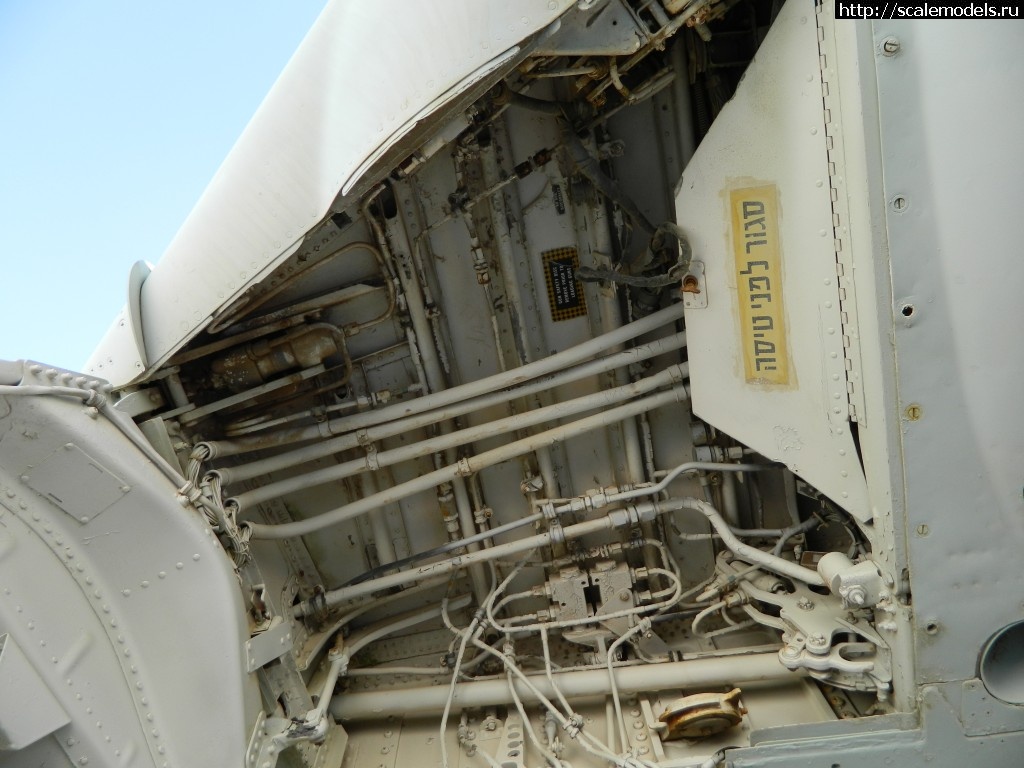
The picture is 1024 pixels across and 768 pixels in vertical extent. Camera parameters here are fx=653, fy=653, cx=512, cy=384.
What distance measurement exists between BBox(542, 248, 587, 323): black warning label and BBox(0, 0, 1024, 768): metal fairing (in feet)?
0.05

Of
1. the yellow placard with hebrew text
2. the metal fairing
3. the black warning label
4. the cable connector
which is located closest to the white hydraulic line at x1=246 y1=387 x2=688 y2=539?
the metal fairing

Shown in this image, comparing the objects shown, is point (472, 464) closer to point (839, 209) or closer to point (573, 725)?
point (573, 725)

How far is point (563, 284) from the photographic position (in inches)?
102

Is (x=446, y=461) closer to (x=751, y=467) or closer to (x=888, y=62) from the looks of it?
(x=751, y=467)

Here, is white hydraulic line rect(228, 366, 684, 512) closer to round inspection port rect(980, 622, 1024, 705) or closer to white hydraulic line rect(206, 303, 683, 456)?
white hydraulic line rect(206, 303, 683, 456)

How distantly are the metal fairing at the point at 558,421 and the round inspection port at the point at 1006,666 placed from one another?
11 mm

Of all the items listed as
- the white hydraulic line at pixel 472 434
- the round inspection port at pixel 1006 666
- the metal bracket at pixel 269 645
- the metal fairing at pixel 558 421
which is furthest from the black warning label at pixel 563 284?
the round inspection port at pixel 1006 666

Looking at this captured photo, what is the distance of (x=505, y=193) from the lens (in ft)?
8.13

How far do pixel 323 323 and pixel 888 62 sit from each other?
73.7 inches

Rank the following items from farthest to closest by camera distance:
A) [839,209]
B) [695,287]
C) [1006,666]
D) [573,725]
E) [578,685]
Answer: [578,685], [573,725], [695,287], [1006,666], [839,209]

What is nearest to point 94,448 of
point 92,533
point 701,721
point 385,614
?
point 92,533

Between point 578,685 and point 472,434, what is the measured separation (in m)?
1.02

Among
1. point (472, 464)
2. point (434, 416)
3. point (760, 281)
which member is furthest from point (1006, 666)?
point (434, 416)

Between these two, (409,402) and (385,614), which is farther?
(385,614)
